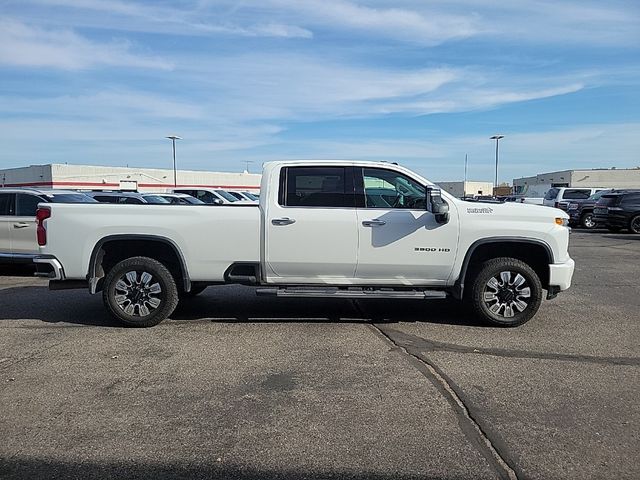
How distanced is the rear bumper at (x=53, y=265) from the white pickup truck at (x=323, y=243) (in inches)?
0.5

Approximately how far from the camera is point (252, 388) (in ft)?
15.8

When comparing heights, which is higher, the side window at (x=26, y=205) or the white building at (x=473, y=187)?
the white building at (x=473, y=187)

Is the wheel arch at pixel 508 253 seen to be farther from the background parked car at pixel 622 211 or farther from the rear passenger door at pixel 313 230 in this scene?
the background parked car at pixel 622 211

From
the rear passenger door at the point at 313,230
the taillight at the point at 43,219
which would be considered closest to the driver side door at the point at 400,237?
the rear passenger door at the point at 313,230

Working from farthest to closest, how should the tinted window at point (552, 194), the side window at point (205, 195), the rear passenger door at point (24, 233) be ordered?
the tinted window at point (552, 194), the side window at point (205, 195), the rear passenger door at point (24, 233)

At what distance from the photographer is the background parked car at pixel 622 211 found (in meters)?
21.8

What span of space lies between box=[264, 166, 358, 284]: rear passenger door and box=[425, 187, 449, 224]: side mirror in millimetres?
913

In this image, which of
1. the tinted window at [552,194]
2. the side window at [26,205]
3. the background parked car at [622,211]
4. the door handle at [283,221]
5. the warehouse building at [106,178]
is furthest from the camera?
the warehouse building at [106,178]

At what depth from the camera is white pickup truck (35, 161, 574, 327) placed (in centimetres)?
668

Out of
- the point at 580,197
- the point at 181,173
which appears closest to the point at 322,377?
the point at 580,197

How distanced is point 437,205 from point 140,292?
12.2 ft

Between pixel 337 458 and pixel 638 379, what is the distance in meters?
3.13

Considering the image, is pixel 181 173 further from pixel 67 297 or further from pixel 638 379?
pixel 638 379

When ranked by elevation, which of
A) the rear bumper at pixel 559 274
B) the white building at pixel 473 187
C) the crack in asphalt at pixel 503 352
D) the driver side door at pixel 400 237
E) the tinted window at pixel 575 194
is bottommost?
the crack in asphalt at pixel 503 352
